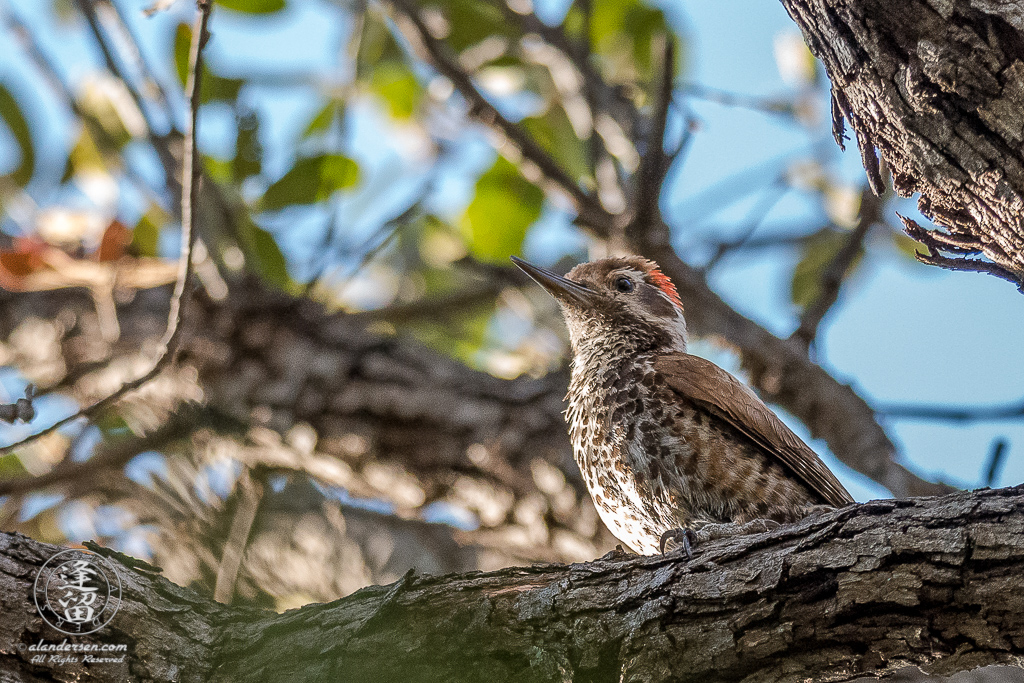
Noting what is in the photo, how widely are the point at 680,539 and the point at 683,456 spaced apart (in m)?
0.43

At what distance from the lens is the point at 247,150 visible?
535 centimetres

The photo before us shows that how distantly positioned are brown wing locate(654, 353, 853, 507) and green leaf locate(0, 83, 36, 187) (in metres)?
4.28

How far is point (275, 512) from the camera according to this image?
13.0 feet

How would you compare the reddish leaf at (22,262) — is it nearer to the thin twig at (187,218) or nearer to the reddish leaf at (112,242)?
the reddish leaf at (112,242)

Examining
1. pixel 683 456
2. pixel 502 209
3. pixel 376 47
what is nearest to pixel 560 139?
pixel 502 209

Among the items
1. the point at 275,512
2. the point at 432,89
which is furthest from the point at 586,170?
the point at 275,512

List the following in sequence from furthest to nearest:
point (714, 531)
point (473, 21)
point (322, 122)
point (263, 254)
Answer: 1. point (473, 21)
2. point (322, 122)
3. point (263, 254)
4. point (714, 531)

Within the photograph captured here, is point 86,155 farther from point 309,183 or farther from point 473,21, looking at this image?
point 473,21

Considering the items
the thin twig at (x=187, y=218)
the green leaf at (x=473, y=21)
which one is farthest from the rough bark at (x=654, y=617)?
the green leaf at (x=473, y=21)

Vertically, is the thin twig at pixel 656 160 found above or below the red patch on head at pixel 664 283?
above

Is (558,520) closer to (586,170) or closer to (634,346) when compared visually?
(634,346)

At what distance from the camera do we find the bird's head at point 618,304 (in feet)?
15.6

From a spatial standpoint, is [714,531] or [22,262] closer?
[714,531]

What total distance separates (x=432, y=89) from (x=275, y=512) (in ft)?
12.8
